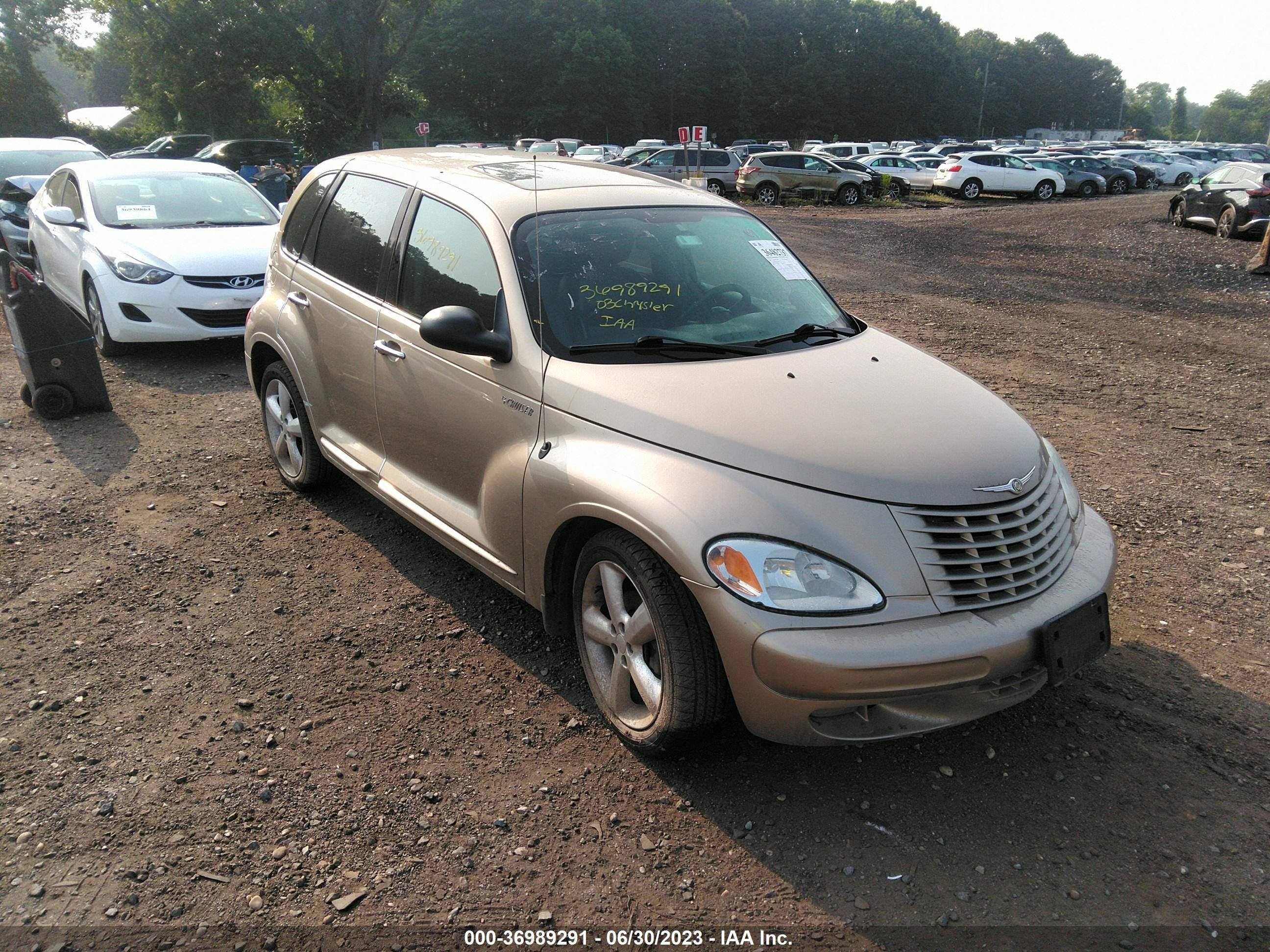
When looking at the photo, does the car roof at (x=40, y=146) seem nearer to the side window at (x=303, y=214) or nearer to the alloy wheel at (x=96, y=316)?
the alloy wheel at (x=96, y=316)

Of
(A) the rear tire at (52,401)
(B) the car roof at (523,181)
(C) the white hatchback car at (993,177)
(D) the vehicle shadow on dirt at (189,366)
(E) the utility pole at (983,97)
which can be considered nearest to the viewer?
(B) the car roof at (523,181)

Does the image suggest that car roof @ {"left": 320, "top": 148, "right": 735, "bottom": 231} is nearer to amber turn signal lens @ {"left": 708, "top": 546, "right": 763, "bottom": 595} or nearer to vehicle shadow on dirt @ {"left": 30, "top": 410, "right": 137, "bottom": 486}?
amber turn signal lens @ {"left": 708, "top": 546, "right": 763, "bottom": 595}

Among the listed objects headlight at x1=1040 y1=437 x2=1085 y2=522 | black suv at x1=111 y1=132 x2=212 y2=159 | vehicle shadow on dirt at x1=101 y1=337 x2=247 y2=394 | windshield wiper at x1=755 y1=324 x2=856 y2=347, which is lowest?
vehicle shadow on dirt at x1=101 y1=337 x2=247 y2=394

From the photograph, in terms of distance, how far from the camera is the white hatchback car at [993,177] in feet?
106

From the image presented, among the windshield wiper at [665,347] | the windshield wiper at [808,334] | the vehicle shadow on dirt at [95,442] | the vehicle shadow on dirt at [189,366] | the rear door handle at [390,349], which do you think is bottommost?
the vehicle shadow on dirt at [95,442]

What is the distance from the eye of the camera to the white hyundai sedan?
8312 millimetres

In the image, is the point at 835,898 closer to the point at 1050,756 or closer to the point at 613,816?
the point at 613,816

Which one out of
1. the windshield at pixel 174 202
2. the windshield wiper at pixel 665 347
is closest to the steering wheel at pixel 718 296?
the windshield wiper at pixel 665 347

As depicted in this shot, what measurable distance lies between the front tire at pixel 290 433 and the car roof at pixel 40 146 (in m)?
11.6

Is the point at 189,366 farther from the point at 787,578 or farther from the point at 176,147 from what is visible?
the point at 176,147

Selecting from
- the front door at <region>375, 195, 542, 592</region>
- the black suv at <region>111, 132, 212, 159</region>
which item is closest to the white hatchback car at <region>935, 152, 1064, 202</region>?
the black suv at <region>111, 132, 212, 159</region>

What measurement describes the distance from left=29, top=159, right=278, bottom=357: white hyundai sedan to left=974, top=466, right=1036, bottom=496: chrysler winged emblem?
7260mm

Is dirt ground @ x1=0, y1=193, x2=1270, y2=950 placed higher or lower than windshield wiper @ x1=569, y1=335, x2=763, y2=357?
lower

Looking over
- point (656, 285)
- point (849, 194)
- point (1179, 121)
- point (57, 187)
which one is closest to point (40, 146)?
point (57, 187)
